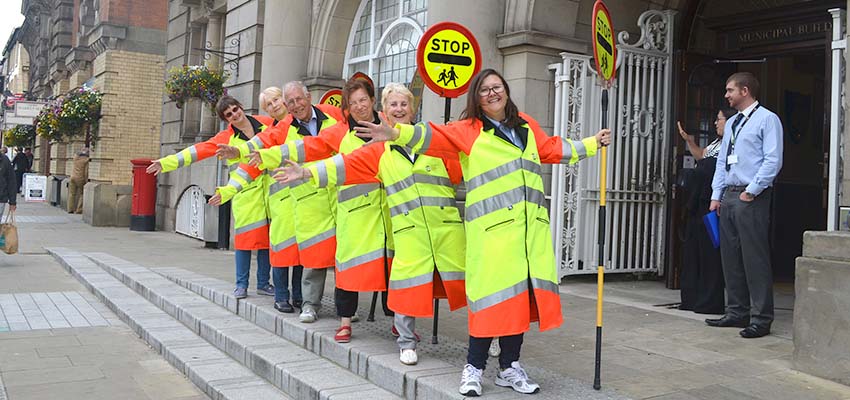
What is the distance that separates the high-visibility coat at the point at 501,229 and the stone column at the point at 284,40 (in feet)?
29.9

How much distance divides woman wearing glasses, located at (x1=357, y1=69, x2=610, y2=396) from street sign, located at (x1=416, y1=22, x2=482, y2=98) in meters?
1.36

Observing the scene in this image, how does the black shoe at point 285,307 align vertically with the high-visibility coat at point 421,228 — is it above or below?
below

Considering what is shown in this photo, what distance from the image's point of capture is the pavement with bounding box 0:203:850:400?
4430mm

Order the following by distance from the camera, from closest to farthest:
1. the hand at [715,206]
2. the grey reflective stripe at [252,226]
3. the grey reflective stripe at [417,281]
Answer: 1. the grey reflective stripe at [417,281]
2. the hand at [715,206]
3. the grey reflective stripe at [252,226]

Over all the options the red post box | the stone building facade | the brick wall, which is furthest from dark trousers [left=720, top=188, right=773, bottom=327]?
the brick wall

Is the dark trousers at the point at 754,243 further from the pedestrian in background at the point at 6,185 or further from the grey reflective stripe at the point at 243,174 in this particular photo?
the pedestrian in background at the point at 6,185

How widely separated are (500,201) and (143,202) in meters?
15.5

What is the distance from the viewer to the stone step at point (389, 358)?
418 cm

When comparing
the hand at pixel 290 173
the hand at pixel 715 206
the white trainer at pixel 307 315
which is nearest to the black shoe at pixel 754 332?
the hand at pixel 715 206

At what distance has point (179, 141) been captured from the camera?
1759 cm

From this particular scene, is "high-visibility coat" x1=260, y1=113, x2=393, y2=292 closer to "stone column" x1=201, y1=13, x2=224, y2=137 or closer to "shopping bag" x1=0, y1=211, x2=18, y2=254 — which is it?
"shopping bag" x1=0, y1=211, x2=18, y2=254

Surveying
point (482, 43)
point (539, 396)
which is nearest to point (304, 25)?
point (482, 43)

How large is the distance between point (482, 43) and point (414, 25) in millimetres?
2862

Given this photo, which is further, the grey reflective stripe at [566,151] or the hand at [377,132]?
the grey reflective stripe at [566,151]
